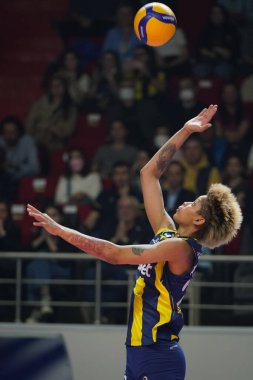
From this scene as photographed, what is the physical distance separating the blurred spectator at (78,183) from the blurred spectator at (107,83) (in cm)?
135

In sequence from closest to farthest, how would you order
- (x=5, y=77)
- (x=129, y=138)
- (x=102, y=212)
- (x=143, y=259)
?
1. (x=143, y=259)
2. (x=102, y=212)
3. (x=129, y=138)
4. (x=5, y=77)

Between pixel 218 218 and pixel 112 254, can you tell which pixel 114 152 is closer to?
pixel 218 218

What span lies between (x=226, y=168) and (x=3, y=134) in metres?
3.01

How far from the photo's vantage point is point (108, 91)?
39.2 ft

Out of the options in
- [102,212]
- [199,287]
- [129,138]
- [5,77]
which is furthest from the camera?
[5,77]

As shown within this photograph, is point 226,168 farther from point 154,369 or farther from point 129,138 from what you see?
point 154,369

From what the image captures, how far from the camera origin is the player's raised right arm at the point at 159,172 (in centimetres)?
580

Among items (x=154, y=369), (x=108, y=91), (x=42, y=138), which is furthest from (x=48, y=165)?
(x=154, y=369)

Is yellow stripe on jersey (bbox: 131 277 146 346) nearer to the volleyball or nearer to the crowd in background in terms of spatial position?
the volleyball

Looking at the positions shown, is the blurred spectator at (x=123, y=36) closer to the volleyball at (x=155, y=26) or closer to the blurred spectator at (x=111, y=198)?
the blurred spectator at (x=111, y=198)

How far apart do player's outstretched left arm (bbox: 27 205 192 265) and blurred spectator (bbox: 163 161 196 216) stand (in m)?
4.40

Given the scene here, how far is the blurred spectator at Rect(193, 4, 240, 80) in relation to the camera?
39.5 ft

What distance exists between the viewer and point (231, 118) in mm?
11414

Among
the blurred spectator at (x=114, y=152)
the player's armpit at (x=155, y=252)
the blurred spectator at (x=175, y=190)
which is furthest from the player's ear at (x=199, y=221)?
the blurred spectator at (x=114, y=152)
